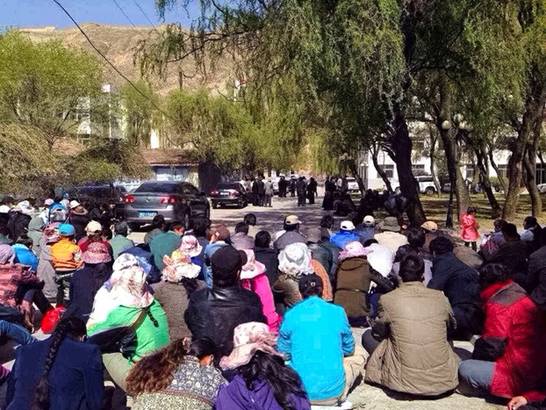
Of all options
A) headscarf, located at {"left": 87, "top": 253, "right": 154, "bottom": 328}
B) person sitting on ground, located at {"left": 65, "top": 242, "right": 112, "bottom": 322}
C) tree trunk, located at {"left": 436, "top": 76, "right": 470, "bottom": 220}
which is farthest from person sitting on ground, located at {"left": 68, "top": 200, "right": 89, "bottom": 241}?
tree trunk, located at {"left": 436, "top": 76, "right": 470, "bottom": 220}

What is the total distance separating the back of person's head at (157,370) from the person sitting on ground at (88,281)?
354cm

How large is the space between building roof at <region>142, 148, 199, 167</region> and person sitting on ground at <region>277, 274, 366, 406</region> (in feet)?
165

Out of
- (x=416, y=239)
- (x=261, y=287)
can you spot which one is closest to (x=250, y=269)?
(x=261, y=287)

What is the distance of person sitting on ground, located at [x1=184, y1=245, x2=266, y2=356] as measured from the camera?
5.88 metres

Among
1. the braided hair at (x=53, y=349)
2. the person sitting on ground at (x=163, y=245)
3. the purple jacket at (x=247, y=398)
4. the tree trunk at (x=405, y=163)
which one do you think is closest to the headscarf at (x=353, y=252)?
the person sitting on ground at (x=163, y=245)

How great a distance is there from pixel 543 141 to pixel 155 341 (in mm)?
51012

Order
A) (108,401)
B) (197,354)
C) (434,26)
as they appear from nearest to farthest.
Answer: (197,354) → (108,401) → (434,26)

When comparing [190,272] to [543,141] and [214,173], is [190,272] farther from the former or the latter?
[214,173]

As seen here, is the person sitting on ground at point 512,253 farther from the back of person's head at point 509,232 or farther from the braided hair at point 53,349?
the braided hair at point 53,349

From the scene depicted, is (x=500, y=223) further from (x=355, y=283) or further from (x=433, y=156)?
(x=433, y=156)

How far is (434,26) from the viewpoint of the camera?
19094 millimetres

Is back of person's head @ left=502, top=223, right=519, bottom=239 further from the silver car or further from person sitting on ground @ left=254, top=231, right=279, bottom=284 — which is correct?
the silver car

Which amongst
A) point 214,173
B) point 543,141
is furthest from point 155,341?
point 214,173

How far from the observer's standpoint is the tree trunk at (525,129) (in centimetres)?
2405
